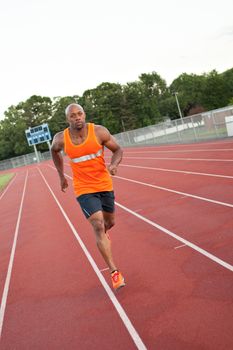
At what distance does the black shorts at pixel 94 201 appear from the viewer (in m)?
4.96

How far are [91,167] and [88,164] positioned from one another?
51 millimetres

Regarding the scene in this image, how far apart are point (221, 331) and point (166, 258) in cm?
228

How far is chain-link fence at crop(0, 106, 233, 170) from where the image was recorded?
22987mm

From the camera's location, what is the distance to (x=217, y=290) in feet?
14.1

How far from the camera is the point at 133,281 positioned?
5.15 metres

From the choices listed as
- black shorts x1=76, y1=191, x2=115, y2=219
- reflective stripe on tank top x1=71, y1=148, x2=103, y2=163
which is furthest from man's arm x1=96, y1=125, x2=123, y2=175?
black shorts x1=76, y1=191, x2=115, y2=219

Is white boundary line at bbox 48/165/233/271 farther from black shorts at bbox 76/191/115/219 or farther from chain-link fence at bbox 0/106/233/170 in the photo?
chain-link fence at bbox 0/106/233/170

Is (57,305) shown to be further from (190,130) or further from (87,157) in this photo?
(190,130)

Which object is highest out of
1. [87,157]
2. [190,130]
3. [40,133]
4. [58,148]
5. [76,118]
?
[40,133]

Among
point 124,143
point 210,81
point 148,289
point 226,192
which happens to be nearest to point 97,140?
point 148,289

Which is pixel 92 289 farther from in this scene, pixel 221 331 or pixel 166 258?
pixel 221 331

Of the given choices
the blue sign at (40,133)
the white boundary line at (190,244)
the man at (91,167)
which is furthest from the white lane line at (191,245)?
the blue sign at (40,133)

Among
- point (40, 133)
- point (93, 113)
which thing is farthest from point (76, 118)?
point (93, 113)

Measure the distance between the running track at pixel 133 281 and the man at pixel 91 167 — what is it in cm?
57
